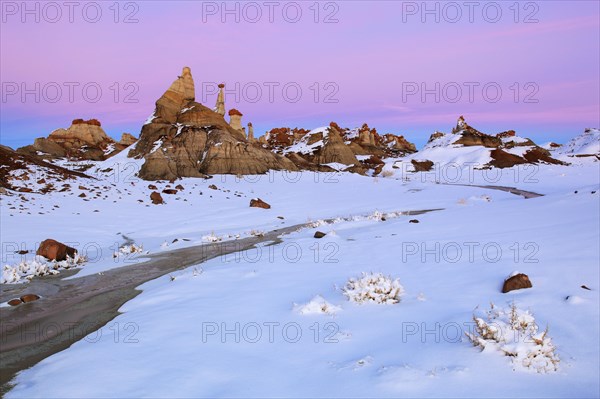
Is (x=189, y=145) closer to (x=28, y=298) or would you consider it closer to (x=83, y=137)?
(x=28, y=298)

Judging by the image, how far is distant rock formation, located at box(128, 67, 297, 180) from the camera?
111 feet

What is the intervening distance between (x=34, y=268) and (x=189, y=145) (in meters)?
31.6

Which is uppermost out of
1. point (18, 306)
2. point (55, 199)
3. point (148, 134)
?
point (148, 134)

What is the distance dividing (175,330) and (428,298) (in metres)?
3.71

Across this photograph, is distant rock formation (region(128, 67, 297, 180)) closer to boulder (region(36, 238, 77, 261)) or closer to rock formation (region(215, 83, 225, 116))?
rock formation (region(215, 83, 225, 116))

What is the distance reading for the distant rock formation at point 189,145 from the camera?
111 feet

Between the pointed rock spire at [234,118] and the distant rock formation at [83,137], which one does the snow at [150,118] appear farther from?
the distant rock formation at [83,137]

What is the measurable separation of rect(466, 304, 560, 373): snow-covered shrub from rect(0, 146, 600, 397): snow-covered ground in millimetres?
43

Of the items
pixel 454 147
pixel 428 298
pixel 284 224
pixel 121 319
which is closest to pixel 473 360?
pixel 428 298

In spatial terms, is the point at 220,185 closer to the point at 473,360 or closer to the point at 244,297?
the point at 244,297

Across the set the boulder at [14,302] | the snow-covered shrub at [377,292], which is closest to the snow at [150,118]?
the boulder at [14,302]

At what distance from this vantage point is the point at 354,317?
5.69 m

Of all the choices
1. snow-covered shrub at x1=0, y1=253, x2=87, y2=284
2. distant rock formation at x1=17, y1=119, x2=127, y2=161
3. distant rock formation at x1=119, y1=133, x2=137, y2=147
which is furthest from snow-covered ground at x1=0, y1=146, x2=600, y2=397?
distant rock formation at x1=17, y1=119, x2=127, y2=161

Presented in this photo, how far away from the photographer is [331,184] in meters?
34.6
